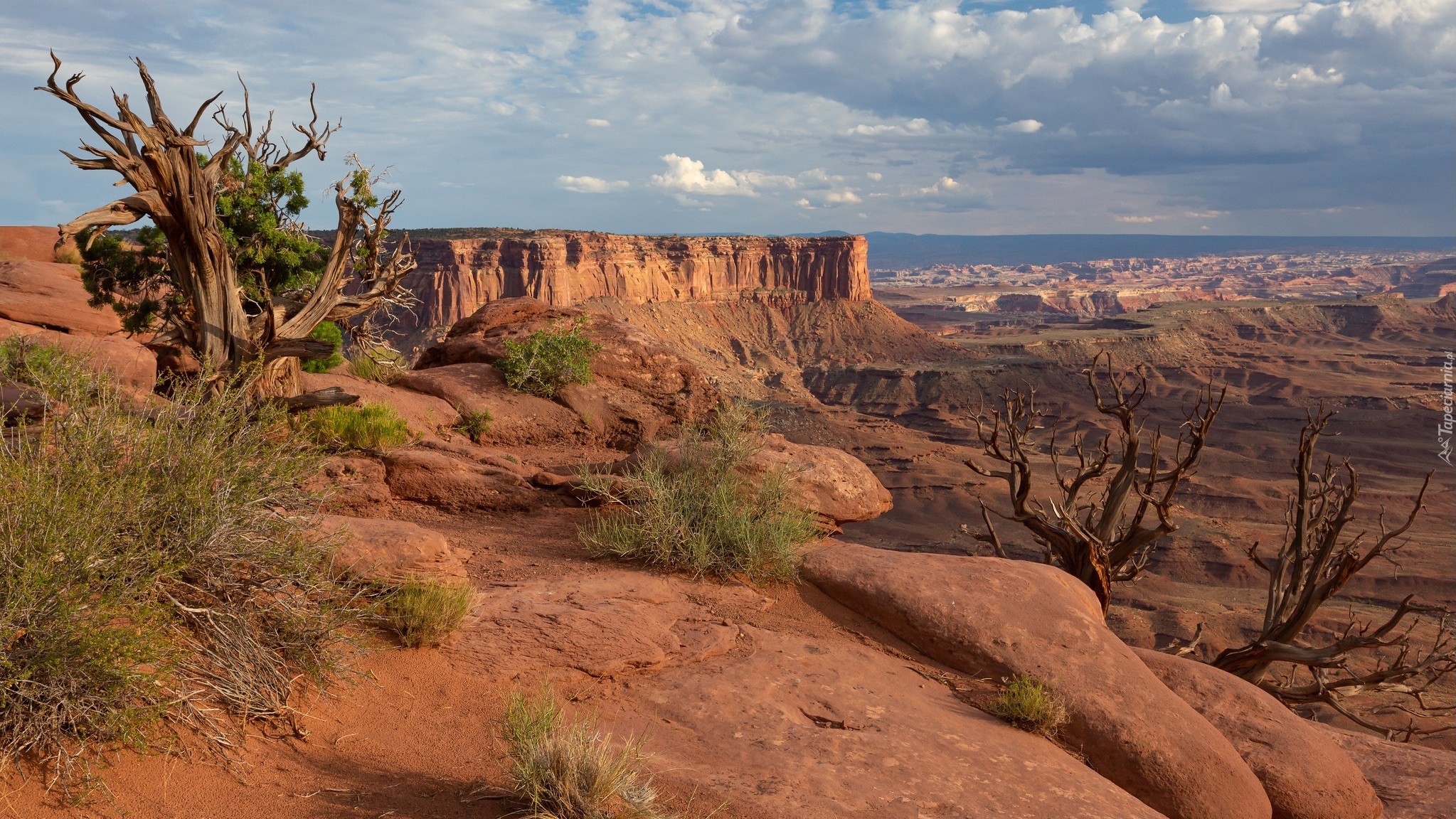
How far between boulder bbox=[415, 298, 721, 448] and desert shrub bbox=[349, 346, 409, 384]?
0.99 meters

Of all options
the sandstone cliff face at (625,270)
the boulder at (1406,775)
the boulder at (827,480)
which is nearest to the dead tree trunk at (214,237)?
the boulder at (827,480)

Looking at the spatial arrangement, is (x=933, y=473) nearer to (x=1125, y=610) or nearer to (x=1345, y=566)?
(x=1125, y=610)

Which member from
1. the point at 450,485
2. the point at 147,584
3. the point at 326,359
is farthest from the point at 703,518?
the point at 326,359

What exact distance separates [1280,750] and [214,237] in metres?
12.3

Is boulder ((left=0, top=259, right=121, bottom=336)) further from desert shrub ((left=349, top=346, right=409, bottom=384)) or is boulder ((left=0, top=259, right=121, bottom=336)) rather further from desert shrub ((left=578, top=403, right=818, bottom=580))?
desert shrub ((left=578, top=403, right=818, bottom=580))

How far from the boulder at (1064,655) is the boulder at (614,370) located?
5765mm

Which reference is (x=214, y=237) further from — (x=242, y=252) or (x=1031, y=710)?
(x=1031, y=710)

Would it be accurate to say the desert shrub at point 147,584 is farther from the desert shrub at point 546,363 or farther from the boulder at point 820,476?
the desert shrub at point 546,363

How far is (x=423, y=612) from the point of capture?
19.3ft

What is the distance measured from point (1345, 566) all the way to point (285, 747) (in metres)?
14.3

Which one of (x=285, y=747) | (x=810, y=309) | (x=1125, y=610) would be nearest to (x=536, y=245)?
(x=810, y=309)

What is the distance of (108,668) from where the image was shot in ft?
13.1

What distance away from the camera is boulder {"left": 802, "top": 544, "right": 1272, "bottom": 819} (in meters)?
7.00

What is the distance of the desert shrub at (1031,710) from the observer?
682 cm
